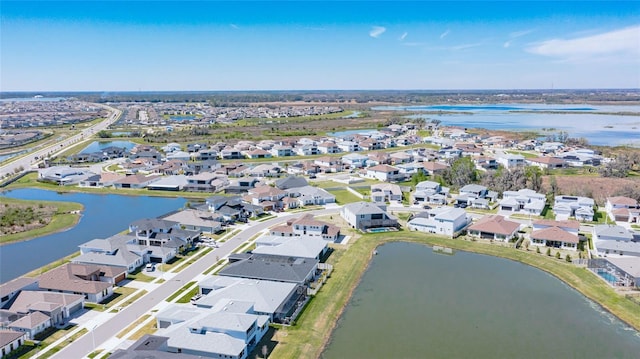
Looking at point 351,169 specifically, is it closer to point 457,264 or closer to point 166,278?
point 457,264

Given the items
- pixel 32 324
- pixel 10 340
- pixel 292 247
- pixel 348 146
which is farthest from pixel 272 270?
pixel 348 146

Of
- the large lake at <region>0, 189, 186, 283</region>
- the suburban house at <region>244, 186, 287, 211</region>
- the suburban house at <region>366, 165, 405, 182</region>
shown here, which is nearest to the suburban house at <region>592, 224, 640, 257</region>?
the suburban house at <region>366, 165, 405, 182</region>

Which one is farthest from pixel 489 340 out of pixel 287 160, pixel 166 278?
pixel 287 160

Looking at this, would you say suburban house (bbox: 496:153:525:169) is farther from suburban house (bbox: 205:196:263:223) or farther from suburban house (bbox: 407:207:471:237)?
suburban house (bbox: 205:196:263:223)

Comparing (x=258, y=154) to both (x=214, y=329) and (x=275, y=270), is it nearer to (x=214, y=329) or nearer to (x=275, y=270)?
(x=275, y=270)

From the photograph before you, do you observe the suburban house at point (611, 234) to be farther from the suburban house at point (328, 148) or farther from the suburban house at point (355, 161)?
the suburban house at point (328, 148)

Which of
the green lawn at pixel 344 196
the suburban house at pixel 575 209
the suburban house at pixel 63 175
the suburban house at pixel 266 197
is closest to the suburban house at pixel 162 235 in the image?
the suburban house at pixel 266 197
